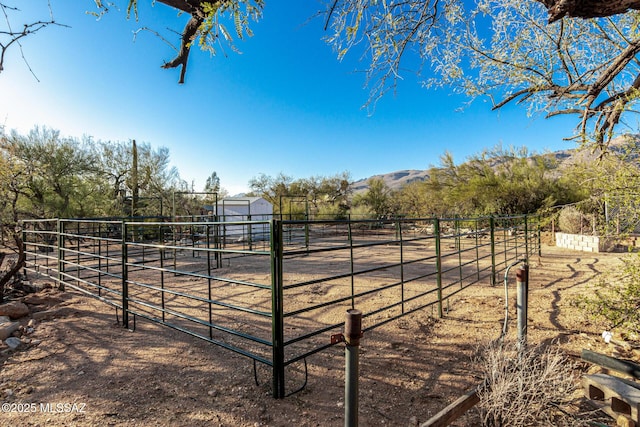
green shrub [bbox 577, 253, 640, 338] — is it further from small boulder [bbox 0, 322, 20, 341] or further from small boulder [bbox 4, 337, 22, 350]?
small boulder [bbox 0, 322, 20, 341]

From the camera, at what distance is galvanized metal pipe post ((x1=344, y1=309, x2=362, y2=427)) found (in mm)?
1275

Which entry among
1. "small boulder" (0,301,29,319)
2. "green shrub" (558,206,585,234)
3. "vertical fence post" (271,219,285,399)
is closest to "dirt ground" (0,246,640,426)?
"small boulder" (0,301,29,319)

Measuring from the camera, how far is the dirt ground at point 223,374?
1.99 m

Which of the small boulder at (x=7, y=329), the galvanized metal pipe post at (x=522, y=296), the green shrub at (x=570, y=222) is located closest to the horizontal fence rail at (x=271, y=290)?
the small boulder at (x=7, y=329)

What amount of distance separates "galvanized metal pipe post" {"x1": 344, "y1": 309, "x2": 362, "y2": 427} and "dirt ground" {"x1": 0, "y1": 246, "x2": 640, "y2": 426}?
0.74m

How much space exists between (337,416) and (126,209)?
17.4m

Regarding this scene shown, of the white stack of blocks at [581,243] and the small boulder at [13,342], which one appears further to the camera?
the white stack of blocks at [581,243]

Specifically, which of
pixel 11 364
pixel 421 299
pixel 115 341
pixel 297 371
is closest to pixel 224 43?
pixel 297 371

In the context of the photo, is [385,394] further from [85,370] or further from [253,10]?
[253,10]

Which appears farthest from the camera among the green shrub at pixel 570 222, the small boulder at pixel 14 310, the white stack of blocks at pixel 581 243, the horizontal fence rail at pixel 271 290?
the green shrub at pixel 570 222

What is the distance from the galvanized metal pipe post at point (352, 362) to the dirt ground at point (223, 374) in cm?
74

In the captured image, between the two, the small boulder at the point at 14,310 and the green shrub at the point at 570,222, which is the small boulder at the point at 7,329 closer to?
the small boulder at the point at 14,310

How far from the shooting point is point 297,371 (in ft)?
8.46

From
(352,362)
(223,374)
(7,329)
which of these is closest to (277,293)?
(352,362)
